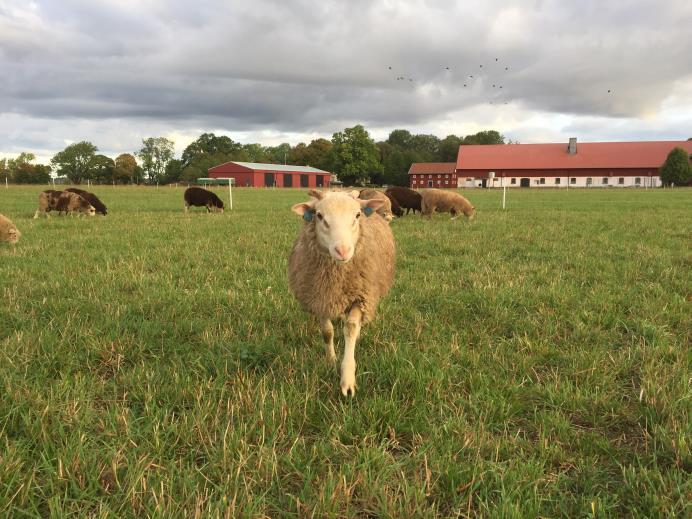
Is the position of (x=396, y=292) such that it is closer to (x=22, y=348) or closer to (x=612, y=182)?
(x=22, y=348)

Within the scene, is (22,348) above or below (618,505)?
above

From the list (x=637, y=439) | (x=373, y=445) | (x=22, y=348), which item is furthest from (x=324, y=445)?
(x=22, y=348)

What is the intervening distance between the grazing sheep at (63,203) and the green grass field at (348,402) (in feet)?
41.6

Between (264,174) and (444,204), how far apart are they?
239ft

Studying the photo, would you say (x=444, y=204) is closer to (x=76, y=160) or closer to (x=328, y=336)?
(x=328, y=336)

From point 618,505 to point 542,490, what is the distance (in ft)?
1.08

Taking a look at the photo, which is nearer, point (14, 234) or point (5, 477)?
point (5, 477)

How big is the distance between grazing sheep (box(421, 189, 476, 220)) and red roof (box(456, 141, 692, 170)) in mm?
71371

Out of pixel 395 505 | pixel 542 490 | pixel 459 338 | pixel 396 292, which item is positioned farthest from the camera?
pixel 396 292

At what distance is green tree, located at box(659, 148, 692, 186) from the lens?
6662 cm

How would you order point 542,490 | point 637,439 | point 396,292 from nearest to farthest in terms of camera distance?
point 542,490 < point 637,439 < point 396,292

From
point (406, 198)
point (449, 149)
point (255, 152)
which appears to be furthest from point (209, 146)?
point (406, 198)

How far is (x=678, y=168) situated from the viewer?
66.7m

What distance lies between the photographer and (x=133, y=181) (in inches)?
4461
